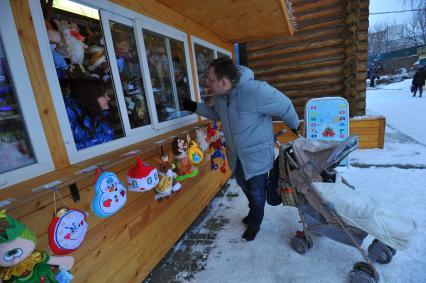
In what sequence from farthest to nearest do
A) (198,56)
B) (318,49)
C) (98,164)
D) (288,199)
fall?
(318,49), (198,56), (288,199), (98,164)

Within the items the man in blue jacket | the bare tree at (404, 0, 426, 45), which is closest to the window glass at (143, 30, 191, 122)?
the man in blue jacket

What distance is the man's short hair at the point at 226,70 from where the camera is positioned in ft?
7.25

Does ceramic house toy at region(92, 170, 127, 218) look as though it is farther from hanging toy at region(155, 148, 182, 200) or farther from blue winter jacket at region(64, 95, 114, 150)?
hanging toy at region(155, 148, 182, 200)

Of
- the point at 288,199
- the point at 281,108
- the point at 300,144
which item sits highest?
the point at 281,108

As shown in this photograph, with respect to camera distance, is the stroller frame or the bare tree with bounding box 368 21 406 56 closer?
the stroller frame

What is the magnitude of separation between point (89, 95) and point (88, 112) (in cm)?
13

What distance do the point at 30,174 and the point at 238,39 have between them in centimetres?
Result: 395

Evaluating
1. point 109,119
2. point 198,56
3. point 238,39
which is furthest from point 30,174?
point 238,39

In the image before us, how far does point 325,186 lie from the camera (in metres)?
2.03

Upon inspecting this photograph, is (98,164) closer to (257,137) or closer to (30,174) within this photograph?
(30,174)

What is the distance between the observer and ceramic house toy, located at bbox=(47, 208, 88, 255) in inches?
46.6

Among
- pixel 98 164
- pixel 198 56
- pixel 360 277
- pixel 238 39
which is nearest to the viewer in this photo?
pixel 98 164

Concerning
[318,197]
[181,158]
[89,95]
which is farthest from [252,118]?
[89,95]

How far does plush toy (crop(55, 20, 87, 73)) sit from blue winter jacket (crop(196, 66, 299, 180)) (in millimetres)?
1261
